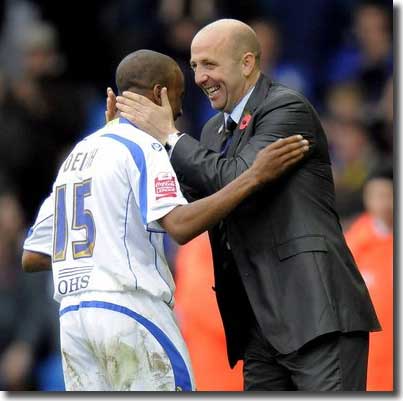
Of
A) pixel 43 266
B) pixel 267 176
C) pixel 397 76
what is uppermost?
pixel 397 76

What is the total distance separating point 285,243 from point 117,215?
67 centimetres

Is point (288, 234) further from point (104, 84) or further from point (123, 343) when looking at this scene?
point (104, 84)

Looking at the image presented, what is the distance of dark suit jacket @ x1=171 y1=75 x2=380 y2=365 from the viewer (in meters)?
4.88

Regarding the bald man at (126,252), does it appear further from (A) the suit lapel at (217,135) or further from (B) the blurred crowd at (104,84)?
(B) the blurred crowd at (104,84)

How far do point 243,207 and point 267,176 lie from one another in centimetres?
33

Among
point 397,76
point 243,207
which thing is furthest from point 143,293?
point 397,76

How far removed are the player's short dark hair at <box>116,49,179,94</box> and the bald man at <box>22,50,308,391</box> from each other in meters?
0.18

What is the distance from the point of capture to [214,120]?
5.54 metres

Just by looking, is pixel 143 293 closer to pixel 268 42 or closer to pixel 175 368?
pixel 175 368

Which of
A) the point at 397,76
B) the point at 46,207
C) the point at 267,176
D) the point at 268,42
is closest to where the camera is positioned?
the point at 267,176

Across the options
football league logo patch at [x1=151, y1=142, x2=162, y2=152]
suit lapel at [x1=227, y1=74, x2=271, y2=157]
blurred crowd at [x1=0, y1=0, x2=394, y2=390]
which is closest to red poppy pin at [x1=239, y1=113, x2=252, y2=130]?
suit lapel at [x1=227, y1=74, x2=271, y2=157]

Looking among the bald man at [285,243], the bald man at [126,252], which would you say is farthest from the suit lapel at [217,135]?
the bald man at [126,252]

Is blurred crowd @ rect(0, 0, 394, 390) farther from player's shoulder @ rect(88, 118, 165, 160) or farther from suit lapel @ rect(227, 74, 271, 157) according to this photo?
player's shoulder @ rect(88, 118, 165, 160)

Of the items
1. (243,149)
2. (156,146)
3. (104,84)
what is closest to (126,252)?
(156,146)
